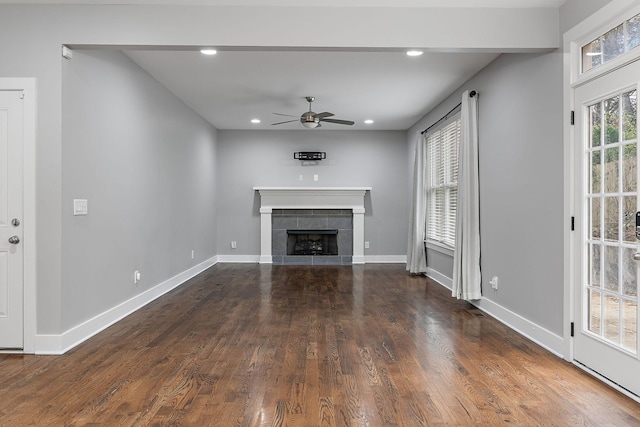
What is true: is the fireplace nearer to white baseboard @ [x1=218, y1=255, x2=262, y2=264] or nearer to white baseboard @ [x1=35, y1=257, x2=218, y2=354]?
white baseboard @ [x1=218, y1=255, x2=262, y2=264]

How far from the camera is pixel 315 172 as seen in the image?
8469mm

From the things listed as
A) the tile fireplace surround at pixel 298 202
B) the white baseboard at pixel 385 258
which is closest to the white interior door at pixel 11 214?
the tile fireplace surround at pixel 298 202

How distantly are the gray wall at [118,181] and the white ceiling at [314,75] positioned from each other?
45 cm

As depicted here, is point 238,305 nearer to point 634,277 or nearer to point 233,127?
point 634,277

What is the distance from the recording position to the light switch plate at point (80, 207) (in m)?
3.34

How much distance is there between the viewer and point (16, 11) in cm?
319

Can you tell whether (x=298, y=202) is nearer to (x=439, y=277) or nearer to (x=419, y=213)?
(x=419, y=213)

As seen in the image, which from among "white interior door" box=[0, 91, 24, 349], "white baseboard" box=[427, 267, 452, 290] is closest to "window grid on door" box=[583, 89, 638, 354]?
"white baseboard" box=[427, 267, 452, 290]

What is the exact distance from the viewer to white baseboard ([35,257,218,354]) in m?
3.14

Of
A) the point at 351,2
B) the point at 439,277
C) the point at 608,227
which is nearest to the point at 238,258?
the point at 439,277

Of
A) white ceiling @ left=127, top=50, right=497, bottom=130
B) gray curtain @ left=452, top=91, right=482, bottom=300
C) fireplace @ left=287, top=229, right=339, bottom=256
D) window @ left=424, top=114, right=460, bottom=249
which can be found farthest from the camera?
fireplace @ left=287, top=229, right=339, bottom=256

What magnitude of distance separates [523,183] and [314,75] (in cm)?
265

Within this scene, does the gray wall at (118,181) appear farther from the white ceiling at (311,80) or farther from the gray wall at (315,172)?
the gray wall at (315,172)

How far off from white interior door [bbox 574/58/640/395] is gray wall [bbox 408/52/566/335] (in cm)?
25
